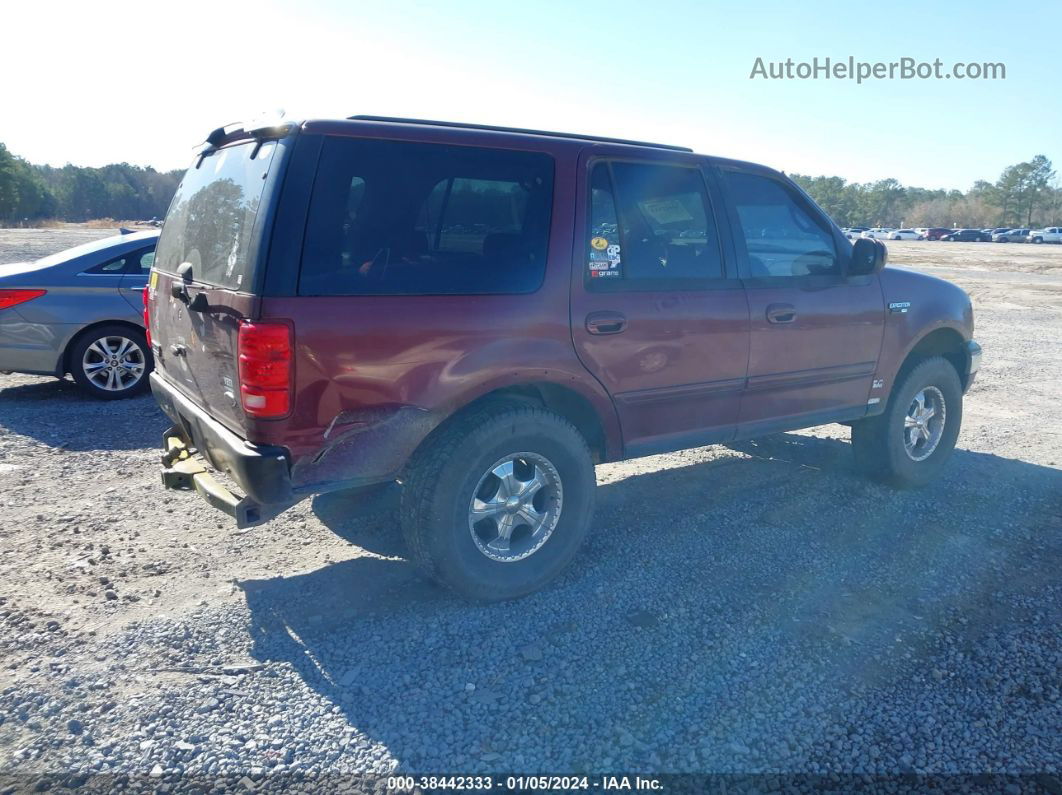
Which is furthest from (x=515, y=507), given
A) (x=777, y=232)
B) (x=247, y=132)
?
(x=777, y=232)

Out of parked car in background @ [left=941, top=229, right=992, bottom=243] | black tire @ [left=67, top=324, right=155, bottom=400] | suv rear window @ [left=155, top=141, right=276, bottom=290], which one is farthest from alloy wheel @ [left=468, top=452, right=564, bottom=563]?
parked car in background @ [left=941, top=229, right=992, bottom=243]

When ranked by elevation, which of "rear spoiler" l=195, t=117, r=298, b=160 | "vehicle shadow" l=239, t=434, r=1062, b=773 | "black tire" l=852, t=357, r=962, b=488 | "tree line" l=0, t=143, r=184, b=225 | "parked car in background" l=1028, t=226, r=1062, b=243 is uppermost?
"tree line" l=0, t=143, r=184, b=225

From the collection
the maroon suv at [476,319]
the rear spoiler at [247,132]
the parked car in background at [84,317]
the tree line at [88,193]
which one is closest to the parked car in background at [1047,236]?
the tree line at [88,193]

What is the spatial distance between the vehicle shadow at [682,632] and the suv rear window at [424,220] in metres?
1.10

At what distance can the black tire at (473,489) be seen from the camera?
351cm

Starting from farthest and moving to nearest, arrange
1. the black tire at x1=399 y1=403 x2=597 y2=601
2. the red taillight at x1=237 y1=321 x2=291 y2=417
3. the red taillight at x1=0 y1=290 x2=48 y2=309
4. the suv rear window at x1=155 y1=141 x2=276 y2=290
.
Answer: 1. the red taillight at x1=0 y1=290 x2=48 y2=309
2. the black tire at x1=399 y1=403 x2=597 y2=601
3. the suv rear window at x1=155 y1=141 x2=276 y2=290
4. the red taillight at x1=237 y1=321 x2=291 y2=417

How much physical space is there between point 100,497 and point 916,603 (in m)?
4.72

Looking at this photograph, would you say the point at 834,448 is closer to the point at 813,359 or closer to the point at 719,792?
the point at 813,359

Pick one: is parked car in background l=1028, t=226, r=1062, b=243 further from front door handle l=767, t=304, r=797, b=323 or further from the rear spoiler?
the rear spoiler

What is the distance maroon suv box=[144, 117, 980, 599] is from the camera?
3180 mm

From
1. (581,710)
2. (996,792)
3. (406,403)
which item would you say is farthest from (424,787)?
(996,792)

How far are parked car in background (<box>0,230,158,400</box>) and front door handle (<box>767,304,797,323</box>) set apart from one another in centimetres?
574

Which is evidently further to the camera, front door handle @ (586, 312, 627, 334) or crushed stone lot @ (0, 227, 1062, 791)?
front door handle @ (586, 312, 627, 334)

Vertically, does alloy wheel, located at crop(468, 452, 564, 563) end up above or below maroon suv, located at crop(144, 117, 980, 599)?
below
